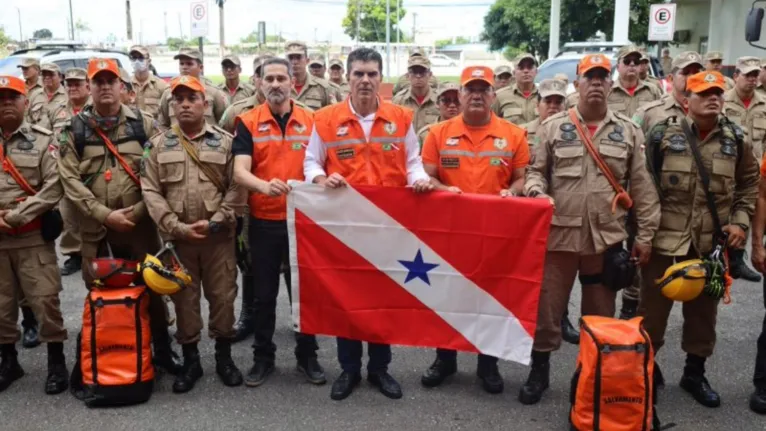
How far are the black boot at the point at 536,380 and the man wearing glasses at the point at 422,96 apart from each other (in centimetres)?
400

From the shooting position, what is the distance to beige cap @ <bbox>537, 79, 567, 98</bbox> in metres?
6.40

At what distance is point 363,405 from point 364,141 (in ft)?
5.50

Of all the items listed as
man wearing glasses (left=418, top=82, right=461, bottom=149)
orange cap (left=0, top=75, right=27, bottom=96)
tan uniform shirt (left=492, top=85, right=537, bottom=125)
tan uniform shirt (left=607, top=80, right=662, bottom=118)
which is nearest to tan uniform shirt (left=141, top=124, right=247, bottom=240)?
orange cap (left=0, top=75, right=27, bottom=96)

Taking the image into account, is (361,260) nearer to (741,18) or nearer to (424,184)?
(424,184)

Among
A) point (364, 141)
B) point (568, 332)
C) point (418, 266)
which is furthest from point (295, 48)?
point (418, 266)

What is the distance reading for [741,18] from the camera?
798 inches

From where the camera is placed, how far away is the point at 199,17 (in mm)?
16828

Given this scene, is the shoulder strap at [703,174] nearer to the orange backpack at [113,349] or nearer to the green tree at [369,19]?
the orange backpack at [113,349]

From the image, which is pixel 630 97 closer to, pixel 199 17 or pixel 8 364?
pixel 8 364

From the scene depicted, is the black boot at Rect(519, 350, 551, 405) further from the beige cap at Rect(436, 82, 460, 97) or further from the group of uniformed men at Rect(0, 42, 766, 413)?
the beige cap at Rect(436, 82, 460, 97)

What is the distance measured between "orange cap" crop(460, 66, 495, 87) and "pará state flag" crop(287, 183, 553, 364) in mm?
770

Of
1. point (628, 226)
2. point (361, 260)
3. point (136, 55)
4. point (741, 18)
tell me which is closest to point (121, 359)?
point (361, 260)

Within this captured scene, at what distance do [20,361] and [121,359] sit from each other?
4.30ft

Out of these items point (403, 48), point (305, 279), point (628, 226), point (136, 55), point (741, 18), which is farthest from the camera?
point (403, 48)
